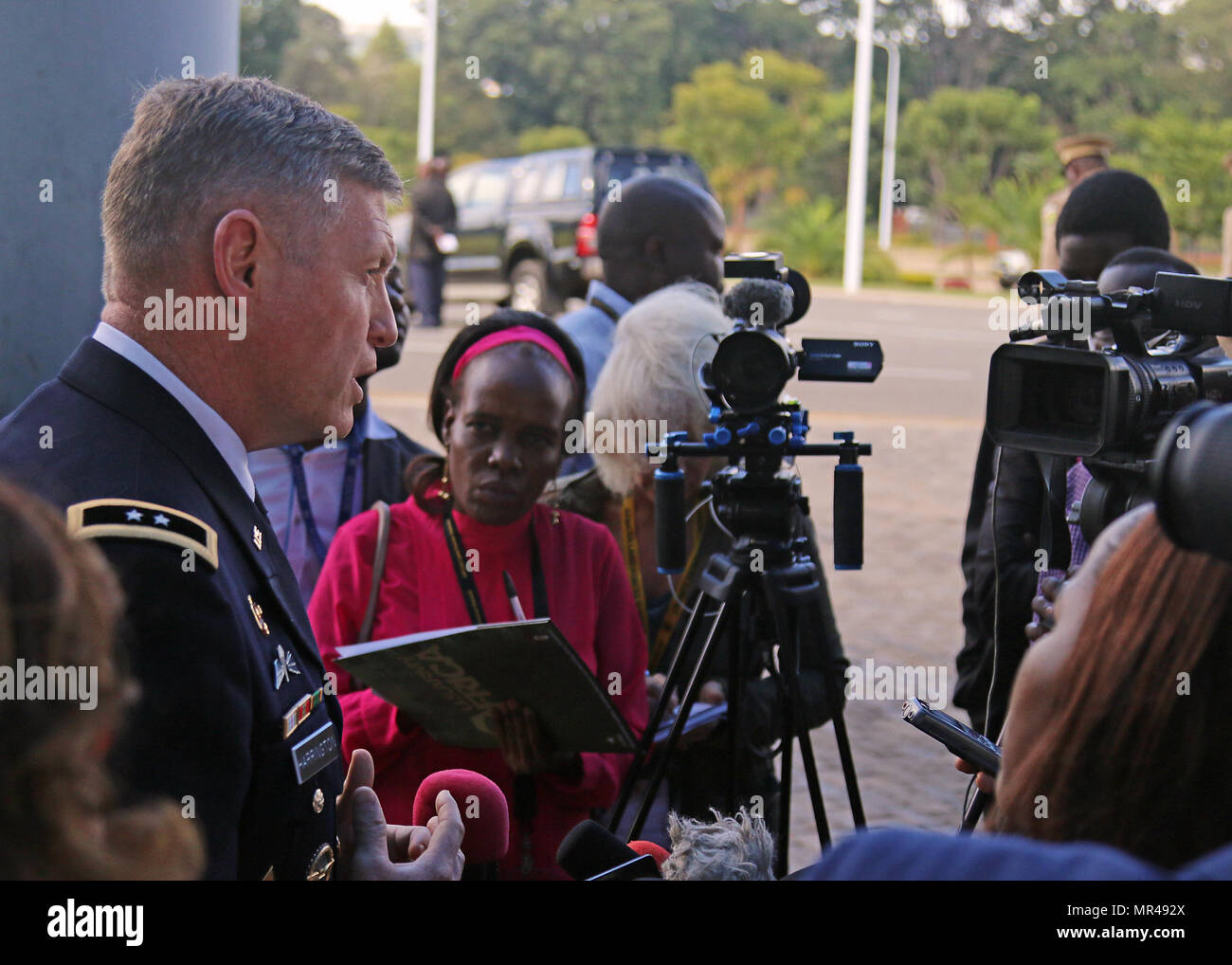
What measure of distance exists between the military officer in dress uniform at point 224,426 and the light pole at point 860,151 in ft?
78.1

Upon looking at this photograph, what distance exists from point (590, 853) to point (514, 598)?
3.41 ft

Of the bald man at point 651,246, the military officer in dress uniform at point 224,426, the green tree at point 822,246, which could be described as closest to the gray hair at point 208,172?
the military officer in dress uniform at point 224,426

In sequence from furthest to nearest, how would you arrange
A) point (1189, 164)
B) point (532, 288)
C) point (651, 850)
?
point (1189, 164), point (532, 288), point (651, 850)

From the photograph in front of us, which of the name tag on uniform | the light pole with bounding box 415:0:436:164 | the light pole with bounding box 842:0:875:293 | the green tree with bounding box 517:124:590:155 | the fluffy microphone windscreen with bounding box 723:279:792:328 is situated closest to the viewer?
the name tag on uniform

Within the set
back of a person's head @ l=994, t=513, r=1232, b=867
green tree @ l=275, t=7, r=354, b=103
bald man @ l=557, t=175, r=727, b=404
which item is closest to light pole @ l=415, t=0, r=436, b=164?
green tree @ l=275, t=7, r=354, b=103

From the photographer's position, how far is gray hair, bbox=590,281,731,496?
3.25 meters

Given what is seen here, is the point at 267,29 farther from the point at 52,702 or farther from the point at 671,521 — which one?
the point at 52,702

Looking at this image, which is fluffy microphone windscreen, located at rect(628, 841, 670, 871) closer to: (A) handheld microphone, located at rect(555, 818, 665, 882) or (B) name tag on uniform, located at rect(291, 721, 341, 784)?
(A) handheld microphone, located at rect(555, 818, 665, 882)

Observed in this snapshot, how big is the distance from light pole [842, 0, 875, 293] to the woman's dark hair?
22.5 meters

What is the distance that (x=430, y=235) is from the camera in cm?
1585

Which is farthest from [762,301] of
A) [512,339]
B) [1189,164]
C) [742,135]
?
[742,135]

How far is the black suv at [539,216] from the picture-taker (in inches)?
640
